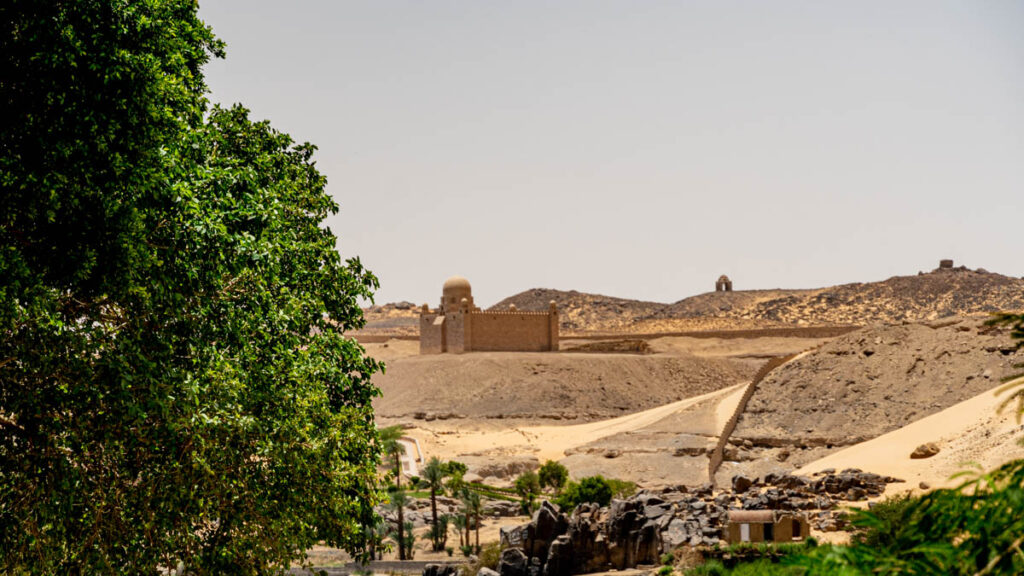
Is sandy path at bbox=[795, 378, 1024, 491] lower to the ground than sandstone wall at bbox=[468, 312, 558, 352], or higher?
lower

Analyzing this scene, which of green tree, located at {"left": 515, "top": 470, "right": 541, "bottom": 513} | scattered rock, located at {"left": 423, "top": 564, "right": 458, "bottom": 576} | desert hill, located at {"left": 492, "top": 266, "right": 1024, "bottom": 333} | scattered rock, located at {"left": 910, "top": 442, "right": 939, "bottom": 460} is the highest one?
desert hill, located at {"left": 492, "top": 266, "right": 1024, "bottom": 333}

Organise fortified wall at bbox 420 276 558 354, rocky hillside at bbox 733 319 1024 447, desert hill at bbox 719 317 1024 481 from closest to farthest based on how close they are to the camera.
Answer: desert hill at bbox 719 317 1024 481 < rocky hillside at bbox 733 319 1024 447 < fortified wall at bbox 420 276 558 354

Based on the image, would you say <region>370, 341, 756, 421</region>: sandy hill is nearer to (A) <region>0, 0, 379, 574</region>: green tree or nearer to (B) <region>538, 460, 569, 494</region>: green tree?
(B) <region>538, 460, 569, 494</region>: green tree

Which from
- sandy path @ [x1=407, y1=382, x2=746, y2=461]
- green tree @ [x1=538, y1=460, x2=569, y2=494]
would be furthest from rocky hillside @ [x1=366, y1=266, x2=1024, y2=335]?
green tree @ [x1=538, y1=460, x2=569, y2=494]

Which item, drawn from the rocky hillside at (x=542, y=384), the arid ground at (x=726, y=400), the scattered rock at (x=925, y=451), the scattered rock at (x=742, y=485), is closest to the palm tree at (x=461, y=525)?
the arid ground at (x=726, y=400)

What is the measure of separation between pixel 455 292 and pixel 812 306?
49.0 m

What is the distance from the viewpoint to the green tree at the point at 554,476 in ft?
141

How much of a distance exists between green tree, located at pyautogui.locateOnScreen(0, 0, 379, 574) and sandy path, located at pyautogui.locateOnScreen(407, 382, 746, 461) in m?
40.9

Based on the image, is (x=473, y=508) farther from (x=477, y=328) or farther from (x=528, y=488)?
(x=477, y=328)

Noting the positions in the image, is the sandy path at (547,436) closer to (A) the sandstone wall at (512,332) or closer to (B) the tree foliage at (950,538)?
(A) the sandstone wall at (512,332)

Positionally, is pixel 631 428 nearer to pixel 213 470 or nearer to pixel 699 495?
pixel 699 495

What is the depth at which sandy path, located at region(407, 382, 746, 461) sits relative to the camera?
54469mm

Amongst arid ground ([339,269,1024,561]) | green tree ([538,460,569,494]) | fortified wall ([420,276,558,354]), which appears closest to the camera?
arid ground ([339,269,1024,561])

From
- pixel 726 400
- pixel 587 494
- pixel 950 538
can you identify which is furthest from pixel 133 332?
pixel 726 400
